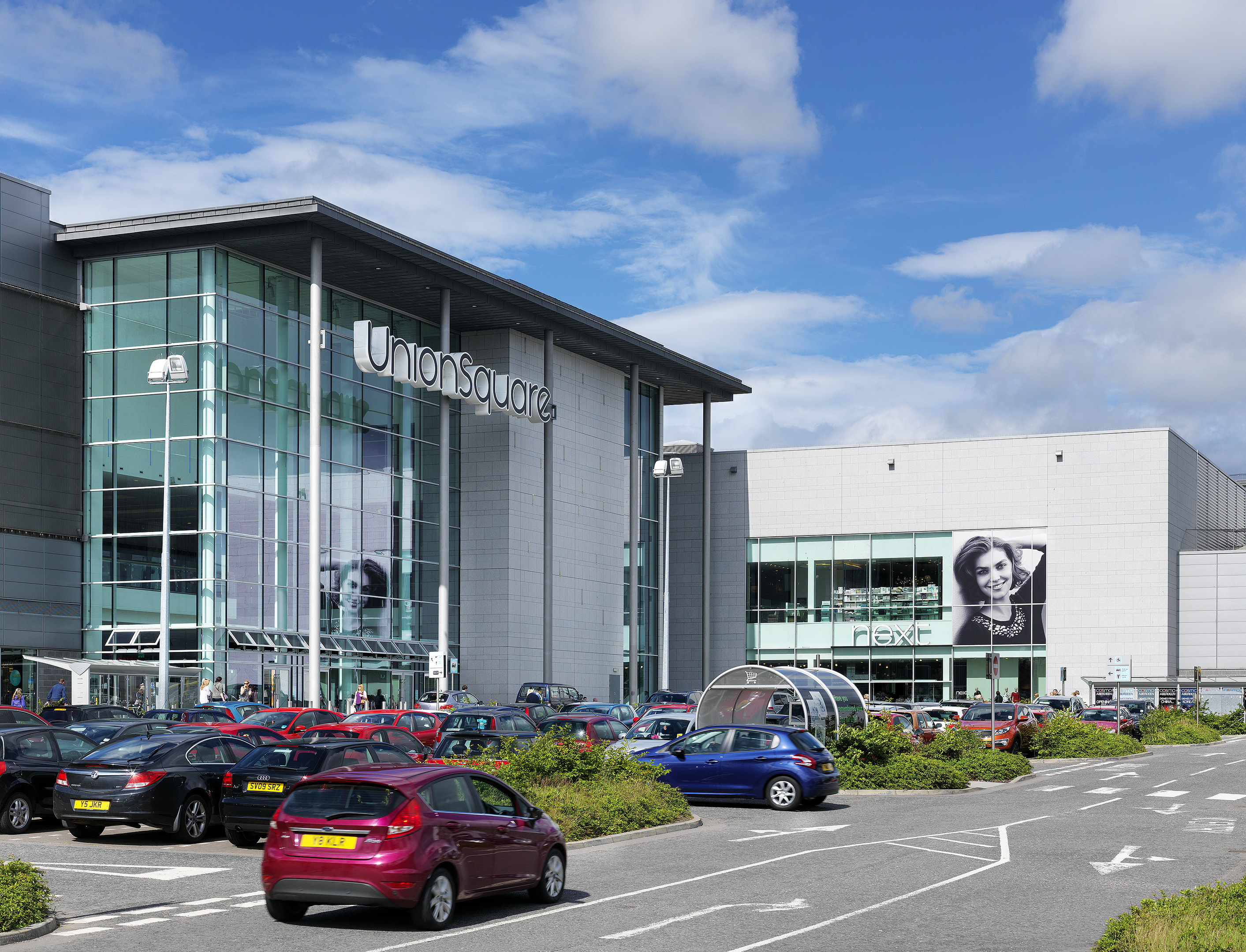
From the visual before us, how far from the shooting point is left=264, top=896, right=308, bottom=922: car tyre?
43.6 feet

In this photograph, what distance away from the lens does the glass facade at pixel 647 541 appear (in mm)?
68000

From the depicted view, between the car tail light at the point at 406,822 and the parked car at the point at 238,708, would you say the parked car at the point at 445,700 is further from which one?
the car tail light at the point at 406,822

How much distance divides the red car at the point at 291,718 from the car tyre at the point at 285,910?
53.7 feet

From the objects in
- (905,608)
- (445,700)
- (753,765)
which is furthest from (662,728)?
(905,608)

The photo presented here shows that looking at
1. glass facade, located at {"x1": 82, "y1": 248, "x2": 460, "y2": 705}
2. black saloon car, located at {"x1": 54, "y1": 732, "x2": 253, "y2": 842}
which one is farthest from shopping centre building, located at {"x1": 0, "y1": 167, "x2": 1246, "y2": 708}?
black saloon car, located at {"x1": 54, "y1": 732, "x2": 253, "y2": 842}

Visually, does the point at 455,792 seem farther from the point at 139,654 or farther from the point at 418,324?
the point at 418,324

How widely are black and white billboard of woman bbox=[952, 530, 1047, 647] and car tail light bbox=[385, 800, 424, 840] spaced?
60040mm

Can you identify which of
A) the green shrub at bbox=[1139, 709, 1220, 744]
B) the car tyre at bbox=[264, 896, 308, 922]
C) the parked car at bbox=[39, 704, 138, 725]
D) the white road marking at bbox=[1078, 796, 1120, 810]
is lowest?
the green shrub at bbox=[1139, 709, 1220, 744]

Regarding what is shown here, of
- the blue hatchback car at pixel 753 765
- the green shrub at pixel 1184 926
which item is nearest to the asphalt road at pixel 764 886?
the blue hatchback car at pixel 753 765

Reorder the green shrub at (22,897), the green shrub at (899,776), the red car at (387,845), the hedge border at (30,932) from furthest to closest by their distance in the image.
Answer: the green shrub at (899,776) < the red car at (387,845) < the green shrub at (22,897) < the hedge border at (30,932)

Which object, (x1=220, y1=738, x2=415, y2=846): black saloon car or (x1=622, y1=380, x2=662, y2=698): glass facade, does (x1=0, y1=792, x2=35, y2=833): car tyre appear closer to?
(x1=220, y1=738, x2=415, y2=846): black saloon car

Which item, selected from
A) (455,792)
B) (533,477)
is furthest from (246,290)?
(455,792)

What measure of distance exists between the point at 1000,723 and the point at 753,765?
61.3 feet

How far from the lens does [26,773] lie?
21.0 metres
